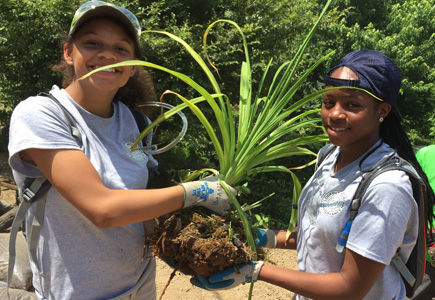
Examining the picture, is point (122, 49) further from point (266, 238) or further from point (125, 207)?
point (266, 238)

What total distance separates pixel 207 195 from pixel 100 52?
683 mm

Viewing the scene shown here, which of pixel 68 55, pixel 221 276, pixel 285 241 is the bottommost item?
pixel 285 241

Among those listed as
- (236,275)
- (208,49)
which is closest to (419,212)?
(236,275)

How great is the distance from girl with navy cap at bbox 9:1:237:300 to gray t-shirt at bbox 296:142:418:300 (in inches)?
14.6

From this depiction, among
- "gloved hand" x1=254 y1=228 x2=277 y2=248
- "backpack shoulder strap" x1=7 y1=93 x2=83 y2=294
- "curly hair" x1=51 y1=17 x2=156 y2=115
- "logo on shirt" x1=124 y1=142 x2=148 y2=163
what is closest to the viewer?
"backpack shoulder strap" x1=7 y1=93 x2=83 y2=294

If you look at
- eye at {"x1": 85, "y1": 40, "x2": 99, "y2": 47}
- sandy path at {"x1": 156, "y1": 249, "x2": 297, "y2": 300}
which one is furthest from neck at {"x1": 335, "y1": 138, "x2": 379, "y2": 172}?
sandy path at {"x1": 156, "y1": 249, "x2": 297, "y2": 300}

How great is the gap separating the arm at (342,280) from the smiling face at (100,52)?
3.16ft

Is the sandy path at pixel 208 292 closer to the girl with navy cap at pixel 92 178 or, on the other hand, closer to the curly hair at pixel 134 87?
the girl with navy cap at pixel 92 178

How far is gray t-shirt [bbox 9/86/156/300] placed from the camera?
1.27 meters

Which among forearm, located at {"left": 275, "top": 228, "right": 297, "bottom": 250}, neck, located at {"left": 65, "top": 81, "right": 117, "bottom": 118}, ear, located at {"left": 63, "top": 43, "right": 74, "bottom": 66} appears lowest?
forearm, located at {"left": 275, "top": 228, "right": 297, "bottom": 250}

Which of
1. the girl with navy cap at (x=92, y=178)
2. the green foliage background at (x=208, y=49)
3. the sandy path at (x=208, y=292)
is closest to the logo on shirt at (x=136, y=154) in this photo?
the girl with navy cap at (x=92, y=178)

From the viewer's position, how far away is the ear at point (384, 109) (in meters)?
1.38

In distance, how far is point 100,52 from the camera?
143cm

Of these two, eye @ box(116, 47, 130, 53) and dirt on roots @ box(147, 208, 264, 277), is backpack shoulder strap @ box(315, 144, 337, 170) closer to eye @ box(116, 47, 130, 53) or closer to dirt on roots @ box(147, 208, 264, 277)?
dirt on roots @ box(147, 208, 264, 277)
